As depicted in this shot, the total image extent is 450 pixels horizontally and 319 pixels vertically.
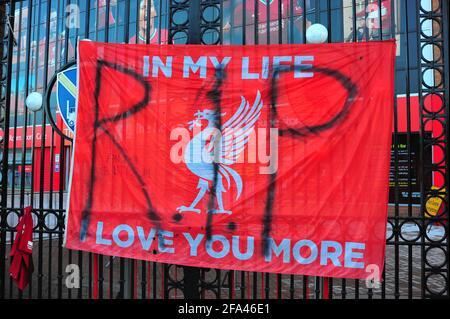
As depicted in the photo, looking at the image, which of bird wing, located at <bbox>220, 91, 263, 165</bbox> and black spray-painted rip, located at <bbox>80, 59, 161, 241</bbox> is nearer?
bird wing, located at <bbox>220, 91, 263, 165</bbox>

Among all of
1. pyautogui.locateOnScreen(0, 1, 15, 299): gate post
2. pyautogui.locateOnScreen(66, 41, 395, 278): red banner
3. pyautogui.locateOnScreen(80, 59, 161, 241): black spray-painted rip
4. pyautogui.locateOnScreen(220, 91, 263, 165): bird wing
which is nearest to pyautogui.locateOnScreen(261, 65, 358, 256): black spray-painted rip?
pyautogui.locateOnScreen(66, 41, 395, 278): red banner

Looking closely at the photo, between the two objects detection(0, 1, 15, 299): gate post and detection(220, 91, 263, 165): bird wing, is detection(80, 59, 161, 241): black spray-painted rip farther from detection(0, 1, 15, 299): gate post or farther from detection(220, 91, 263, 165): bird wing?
detection(0, 1, 15, 299): gate post

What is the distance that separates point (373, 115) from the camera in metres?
3.28

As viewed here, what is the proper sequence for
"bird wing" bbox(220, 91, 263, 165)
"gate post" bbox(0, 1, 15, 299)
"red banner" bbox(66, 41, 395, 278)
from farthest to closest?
"gate post" bbox(0, 1, 15, 299) < "bird wing" bbox(220, 91, 263, 165) < "red banner" bbox(66, 41, 395, 278)

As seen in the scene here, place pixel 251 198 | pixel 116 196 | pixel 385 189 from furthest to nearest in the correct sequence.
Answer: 1. pixel 116 196
2. pixel 251 198
3. pixel 385 189

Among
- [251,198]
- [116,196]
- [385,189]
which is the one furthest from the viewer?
[116,196]

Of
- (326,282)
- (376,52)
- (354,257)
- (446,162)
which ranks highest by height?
(376,52)

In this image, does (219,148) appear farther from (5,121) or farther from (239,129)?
(5,121)

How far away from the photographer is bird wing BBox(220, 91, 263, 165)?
348cm

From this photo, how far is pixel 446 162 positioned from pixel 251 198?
5.80ft
